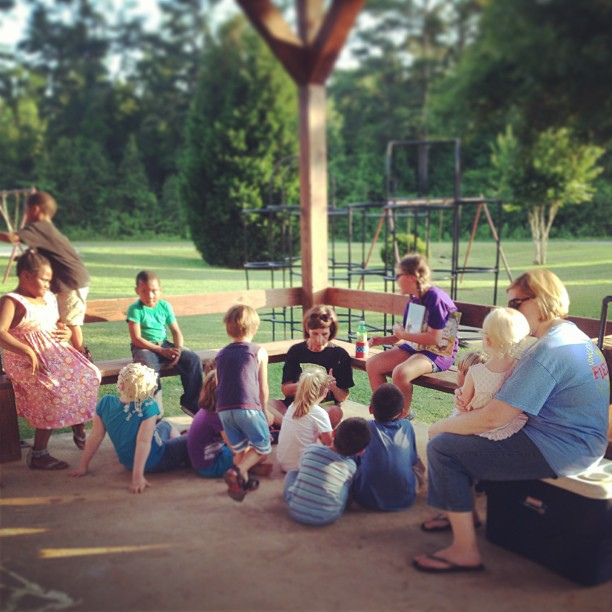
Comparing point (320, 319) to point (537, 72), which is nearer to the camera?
point (537, 72)

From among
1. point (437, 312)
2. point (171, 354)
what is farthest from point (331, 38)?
point (171, 354)

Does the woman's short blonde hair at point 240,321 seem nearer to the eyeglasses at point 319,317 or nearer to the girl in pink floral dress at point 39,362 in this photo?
the eyeglasses at point 319,317

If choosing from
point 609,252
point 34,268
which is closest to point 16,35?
point 34,268

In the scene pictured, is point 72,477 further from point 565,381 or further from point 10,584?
point 565,381

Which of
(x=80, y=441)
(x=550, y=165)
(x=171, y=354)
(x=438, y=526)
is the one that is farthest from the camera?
(x=171, y=354)

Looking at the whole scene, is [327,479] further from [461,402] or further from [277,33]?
[277,33]

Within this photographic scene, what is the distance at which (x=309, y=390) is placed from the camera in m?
3.93

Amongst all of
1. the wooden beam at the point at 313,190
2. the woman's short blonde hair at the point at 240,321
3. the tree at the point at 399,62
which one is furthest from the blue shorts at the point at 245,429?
the wooden beam at the point at 313,190

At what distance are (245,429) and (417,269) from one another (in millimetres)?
1631

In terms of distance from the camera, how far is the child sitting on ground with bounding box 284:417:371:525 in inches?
135

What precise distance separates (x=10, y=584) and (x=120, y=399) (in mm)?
1364

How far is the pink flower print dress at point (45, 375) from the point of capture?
14.3 feet

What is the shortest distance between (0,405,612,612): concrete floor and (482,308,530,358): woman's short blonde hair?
0.97 metres

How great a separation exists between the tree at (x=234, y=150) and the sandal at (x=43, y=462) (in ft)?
27.1
